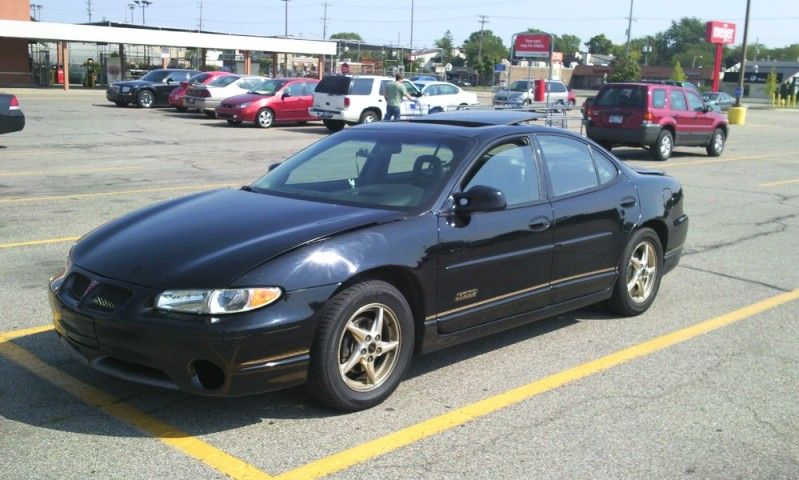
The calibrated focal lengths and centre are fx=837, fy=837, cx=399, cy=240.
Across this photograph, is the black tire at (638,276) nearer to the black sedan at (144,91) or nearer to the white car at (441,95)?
the white car at (441,95)

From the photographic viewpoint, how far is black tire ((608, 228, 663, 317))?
6223 millimetres

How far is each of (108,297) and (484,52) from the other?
158413 millimetres

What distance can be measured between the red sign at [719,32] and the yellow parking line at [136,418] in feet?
181

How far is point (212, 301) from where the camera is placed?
12.9 feet

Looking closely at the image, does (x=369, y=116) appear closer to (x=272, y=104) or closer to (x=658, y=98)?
(x=272, y=104)

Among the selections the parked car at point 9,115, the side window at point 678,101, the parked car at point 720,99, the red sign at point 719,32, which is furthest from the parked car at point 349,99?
the red sign at point 719,32

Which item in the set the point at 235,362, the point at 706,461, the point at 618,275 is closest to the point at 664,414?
the point at 706,461

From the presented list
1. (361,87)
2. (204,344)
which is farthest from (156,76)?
(204,344)

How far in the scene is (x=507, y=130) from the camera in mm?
5520

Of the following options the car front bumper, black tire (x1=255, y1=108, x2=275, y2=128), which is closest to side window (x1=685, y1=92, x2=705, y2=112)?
black tire (x1=255, y1=108, x2=275, y2=128)

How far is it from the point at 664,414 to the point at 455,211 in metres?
1.61

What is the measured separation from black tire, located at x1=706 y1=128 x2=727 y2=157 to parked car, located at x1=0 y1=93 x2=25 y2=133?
1599 centimetres

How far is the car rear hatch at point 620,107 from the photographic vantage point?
19.0 m

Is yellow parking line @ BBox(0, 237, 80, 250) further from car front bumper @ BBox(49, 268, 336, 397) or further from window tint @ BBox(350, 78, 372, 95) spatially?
window tint @ BBox(350, 78, 372, 95)
